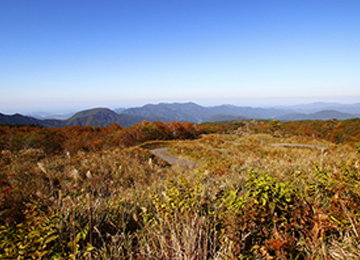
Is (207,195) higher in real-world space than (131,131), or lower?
higher

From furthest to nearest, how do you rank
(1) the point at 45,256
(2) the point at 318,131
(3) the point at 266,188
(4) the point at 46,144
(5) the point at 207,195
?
1. (2) the point at 318,131
2. (4) the point at 46,144
3. (5) the point at 207,195
4. (3) the point at 266,188
5. (1) the point at 45,256

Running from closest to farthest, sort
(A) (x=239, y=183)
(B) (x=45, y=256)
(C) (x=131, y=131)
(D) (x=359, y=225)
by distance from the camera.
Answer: (B) (x=45, y=256) < (D) (x=359, y=225) < (A) (x=239, y=183) < (C) (x=131, y=131)

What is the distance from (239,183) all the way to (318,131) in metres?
47.0

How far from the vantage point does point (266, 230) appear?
225cm

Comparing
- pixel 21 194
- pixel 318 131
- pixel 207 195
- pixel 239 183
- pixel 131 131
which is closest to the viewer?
pixel 207 195

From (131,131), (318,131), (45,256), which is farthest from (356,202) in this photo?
(318,131)

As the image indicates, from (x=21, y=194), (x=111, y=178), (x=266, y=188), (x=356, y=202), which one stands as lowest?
(x=111, y=178)

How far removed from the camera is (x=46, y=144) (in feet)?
101

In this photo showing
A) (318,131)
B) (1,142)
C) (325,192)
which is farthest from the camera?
(318,131)

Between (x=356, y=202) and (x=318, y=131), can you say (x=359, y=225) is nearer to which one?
(x=356, y=202)

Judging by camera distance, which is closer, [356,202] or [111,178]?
[356,202]

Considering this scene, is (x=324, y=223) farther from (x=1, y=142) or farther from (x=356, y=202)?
(x=1, y=142)

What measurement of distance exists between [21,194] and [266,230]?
4754 mm

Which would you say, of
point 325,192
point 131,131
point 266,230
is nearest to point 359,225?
point 325,192
